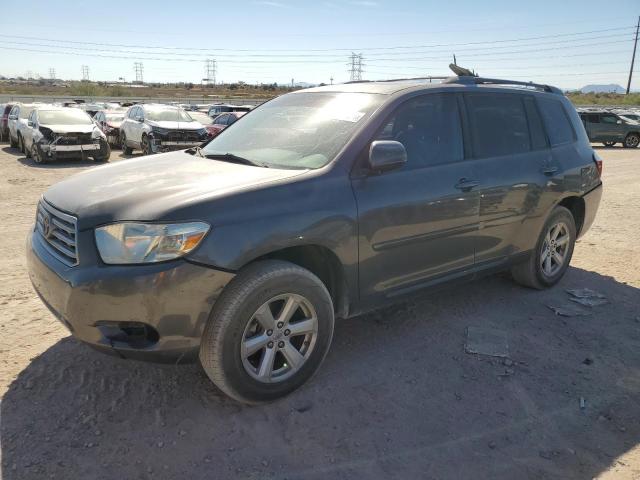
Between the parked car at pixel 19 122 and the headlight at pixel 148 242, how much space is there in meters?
15.7

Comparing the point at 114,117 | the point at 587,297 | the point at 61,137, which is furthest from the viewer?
the point at 114,117

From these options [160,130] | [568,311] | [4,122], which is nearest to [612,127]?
[160,130]

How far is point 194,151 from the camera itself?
4.17 m

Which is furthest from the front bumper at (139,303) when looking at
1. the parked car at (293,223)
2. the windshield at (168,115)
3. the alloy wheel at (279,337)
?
the windshield at (168,115)

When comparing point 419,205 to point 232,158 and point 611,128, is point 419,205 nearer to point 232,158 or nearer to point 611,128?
point 232,158

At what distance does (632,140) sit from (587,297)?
22.6 metres

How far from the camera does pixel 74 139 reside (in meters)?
14.3

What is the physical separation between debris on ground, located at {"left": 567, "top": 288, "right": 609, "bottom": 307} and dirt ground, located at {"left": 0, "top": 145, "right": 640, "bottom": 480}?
259 mm

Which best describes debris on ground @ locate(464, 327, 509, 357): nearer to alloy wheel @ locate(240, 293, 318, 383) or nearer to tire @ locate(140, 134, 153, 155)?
alloy wheel @ locate(240, 293, 318, 383)

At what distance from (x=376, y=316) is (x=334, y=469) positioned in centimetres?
190

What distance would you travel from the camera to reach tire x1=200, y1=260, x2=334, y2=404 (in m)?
2.76

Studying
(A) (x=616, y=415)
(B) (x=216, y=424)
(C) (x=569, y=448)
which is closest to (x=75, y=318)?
(B) (x=216, y=424)

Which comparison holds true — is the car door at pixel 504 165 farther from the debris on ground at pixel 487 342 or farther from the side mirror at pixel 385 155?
the side mirror at pixel 385 155

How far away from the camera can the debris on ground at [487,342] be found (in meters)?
3.77
